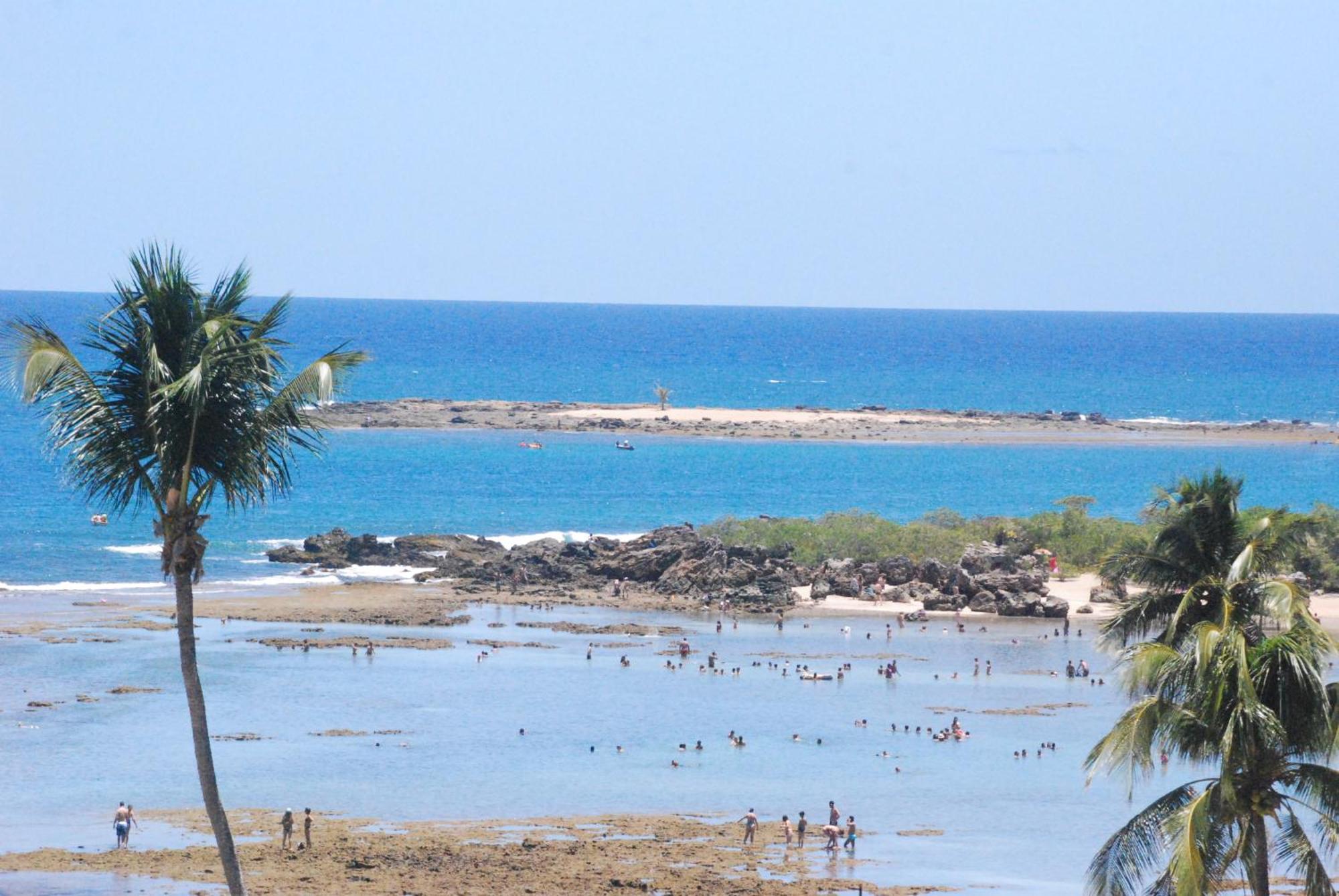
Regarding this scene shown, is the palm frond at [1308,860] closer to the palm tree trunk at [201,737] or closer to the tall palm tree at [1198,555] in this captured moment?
the tall palm tree at [1198,555]

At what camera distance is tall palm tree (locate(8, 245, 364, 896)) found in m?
17.4

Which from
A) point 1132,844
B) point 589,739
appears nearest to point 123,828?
point 589,739

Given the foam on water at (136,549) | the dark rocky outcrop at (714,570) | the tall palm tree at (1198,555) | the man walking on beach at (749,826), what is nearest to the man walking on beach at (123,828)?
the man walking on beach at (749,826)

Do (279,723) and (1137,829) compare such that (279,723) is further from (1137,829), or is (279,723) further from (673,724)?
(1137,829)

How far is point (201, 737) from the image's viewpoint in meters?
18.3

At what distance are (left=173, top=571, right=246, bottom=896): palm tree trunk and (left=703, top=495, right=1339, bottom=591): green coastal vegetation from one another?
5303cm

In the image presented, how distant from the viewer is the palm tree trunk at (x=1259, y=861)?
16.1 meters

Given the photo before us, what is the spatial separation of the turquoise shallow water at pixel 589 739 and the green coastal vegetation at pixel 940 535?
10835 millimetres

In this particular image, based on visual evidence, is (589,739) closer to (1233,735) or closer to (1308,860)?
(1308,860)

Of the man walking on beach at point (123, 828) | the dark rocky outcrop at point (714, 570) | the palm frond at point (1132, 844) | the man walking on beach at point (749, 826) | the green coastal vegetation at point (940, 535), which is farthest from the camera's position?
the green coastal vegetation at point (940, 535)

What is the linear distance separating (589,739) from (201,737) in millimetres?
26714

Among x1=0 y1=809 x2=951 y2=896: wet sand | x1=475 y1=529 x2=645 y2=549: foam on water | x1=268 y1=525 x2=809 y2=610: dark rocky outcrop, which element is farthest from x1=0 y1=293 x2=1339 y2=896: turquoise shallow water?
x1=268 y1=525 x2=809 y2=610: dark rocky outcrop

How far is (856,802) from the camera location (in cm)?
3866

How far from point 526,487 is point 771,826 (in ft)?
218
